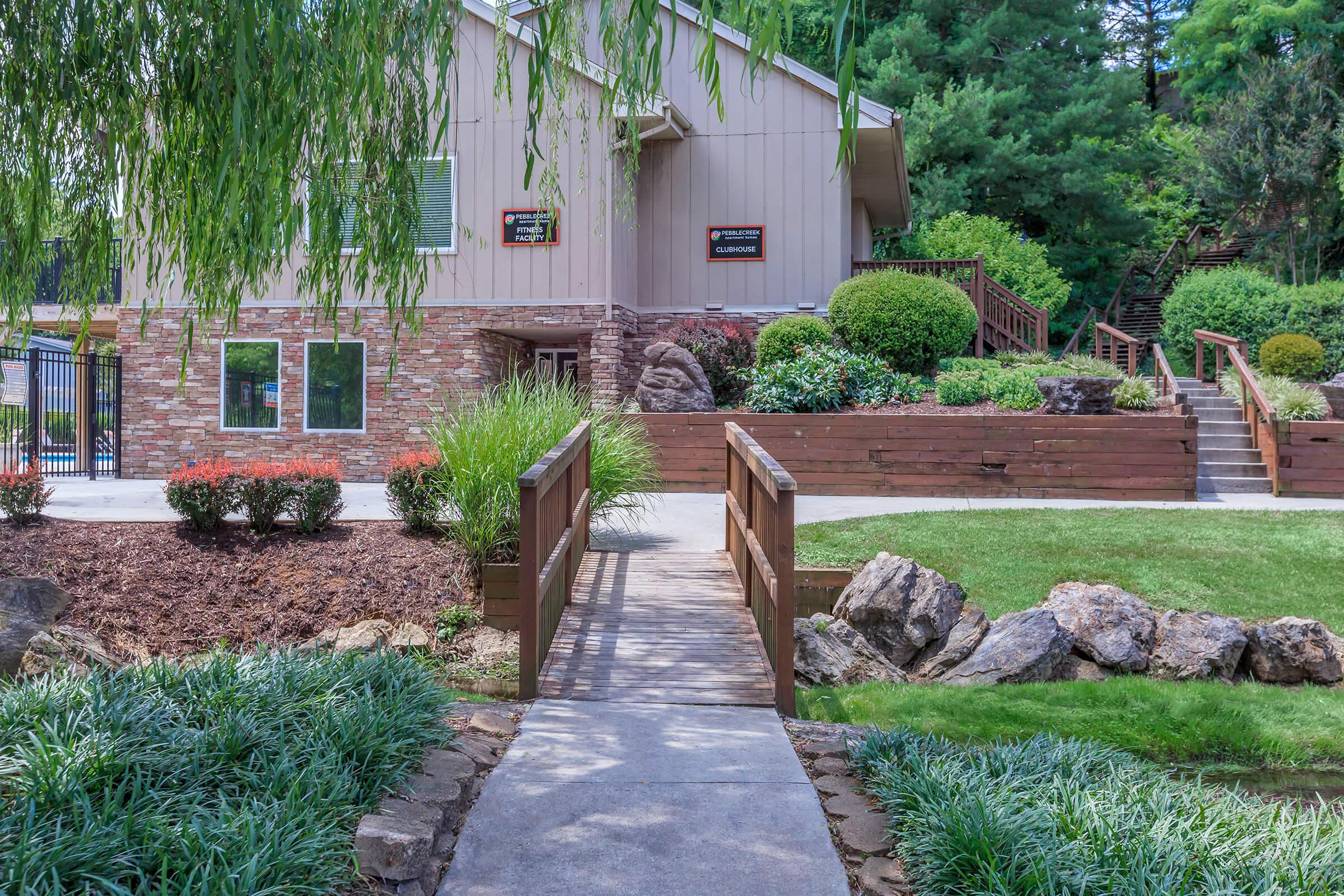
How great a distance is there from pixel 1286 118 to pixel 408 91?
843 inches

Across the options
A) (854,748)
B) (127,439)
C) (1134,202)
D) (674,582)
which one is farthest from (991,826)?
(1134,202)

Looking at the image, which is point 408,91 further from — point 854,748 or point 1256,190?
point 1256,190

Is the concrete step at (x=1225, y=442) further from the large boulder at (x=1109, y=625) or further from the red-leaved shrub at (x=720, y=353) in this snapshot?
the large boulder at (x=1109, y=625)

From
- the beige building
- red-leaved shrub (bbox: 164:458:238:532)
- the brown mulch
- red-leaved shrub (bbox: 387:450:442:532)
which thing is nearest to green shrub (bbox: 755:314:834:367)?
the beige building

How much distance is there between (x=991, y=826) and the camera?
2.53 m

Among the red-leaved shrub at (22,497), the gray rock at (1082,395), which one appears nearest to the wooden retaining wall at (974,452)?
the gray rock at (1082,395)

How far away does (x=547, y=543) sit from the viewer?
5156 millimetres

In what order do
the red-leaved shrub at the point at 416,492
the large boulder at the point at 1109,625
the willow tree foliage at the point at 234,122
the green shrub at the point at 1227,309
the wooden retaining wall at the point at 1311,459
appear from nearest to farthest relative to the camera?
the willow tree foliage at the point at 234,122 < the large boulder at the point at 1109,625 < the red-leaved shrub at the point at 416,492 < the wooden retaining wall at the point at 1311,459 < the green shrub at the point at 1227,309

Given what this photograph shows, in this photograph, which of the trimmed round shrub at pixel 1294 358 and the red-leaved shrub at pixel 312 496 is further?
the trimmed round shrub at pixel 1294 358

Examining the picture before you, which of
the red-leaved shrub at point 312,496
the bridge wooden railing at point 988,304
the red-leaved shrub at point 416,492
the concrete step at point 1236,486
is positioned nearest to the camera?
the red-leaved shrub at point 416,492

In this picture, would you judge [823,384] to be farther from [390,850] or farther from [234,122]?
[390,850]

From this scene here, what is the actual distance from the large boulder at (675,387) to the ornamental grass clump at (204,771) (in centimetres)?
843

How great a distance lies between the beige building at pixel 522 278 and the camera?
13633 millimetres

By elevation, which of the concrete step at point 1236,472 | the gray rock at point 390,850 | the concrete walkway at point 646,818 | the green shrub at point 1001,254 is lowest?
the concrete walkway at point 646,818
